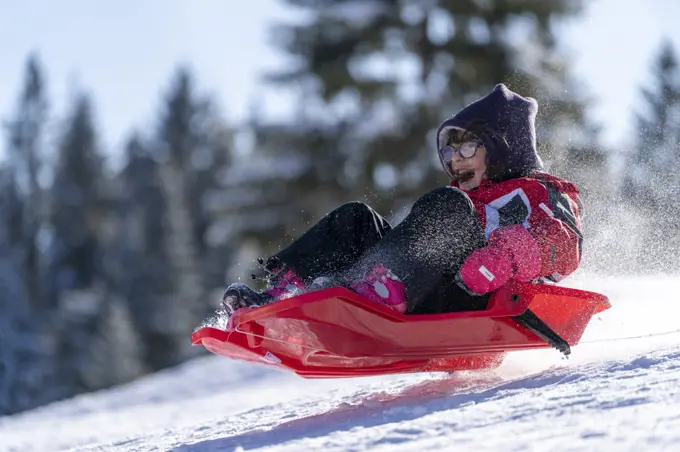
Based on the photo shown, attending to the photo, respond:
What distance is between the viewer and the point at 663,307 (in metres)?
4.26

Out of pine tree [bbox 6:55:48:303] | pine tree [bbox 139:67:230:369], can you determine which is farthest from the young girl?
pine tree [bbox 6:55:48:303]

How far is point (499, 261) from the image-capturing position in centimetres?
304

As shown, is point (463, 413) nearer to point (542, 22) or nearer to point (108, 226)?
point (542, 22)

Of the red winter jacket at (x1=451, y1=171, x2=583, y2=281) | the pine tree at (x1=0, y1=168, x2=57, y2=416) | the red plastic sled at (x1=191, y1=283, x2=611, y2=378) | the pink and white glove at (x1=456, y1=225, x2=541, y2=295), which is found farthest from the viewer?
the pine tree at (x1=0, y1=168, x2=57, y2=416)

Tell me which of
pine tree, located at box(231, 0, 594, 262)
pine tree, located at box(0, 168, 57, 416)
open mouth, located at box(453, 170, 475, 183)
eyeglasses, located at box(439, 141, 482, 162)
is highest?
pine tree, located at box(231, 0, 594, 262)

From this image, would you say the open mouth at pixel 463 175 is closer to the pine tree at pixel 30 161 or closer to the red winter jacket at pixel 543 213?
the red winter jacket at pixel 543 213

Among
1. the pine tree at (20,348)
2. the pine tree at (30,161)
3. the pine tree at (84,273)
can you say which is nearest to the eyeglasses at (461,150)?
the pine tree at (20,348)

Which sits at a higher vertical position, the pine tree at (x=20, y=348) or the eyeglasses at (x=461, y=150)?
the eyeglasses at (x=461, y=150)

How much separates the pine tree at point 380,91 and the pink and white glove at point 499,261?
7.45 m

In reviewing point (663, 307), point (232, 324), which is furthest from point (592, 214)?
point (232, 324)

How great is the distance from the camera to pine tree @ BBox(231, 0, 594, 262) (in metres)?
11.0

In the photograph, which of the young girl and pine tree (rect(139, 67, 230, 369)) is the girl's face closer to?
the young girl

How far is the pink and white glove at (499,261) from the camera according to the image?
119 inches

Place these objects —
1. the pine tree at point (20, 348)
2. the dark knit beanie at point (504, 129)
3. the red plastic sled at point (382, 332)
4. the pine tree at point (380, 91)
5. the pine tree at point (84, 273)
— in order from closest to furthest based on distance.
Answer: the red plastic sled at point (382, 332)
the dark knit beanie at point (504, 129)
the pine tree at point (380, 91)
the pine tree at point (20, 348)
the pine tree at point (84, 273)
